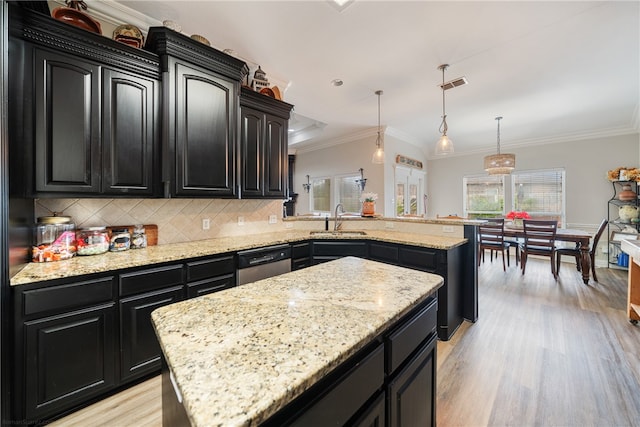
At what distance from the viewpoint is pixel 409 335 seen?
1.00 metres

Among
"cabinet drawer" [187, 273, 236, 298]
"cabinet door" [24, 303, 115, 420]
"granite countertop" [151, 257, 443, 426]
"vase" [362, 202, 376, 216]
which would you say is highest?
"vase" [362, 202, 376, 216]

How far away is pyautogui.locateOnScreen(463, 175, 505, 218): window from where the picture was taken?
242 inches

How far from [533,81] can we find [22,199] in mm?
5326

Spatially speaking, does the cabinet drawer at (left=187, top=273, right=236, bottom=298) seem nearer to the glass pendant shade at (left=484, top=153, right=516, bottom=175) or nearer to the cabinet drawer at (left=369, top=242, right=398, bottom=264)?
the cabinet drawer at (left=369, top=242, right=398, bottom=264)

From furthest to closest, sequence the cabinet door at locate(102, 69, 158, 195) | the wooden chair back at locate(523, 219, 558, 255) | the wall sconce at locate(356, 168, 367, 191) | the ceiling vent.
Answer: the wall sconce at locate(356, 168, 367, 191)
the wooden chair back at locate(523, 219, 558, 255)
the ceiling vent
the cabinet door at locate(102, 69, 158, 195)

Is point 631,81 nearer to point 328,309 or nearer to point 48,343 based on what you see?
point 328,309

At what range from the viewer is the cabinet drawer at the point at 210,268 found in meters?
1.97

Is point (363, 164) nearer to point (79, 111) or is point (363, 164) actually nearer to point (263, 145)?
point (263, 145)

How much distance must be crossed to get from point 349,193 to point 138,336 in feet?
16.5

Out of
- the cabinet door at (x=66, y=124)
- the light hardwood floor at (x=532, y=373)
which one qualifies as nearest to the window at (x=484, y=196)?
the light hardwood floor at (x=532, y=373)

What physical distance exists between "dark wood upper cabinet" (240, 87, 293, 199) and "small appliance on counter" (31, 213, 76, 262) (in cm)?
133

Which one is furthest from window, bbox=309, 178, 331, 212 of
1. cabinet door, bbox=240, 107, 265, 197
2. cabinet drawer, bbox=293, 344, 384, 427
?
cabinet drawer, bbox=293, 344, 384, 427

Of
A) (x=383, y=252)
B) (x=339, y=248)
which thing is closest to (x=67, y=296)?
(x=339, y=248)

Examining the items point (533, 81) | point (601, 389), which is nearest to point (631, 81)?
point (533, 81)
